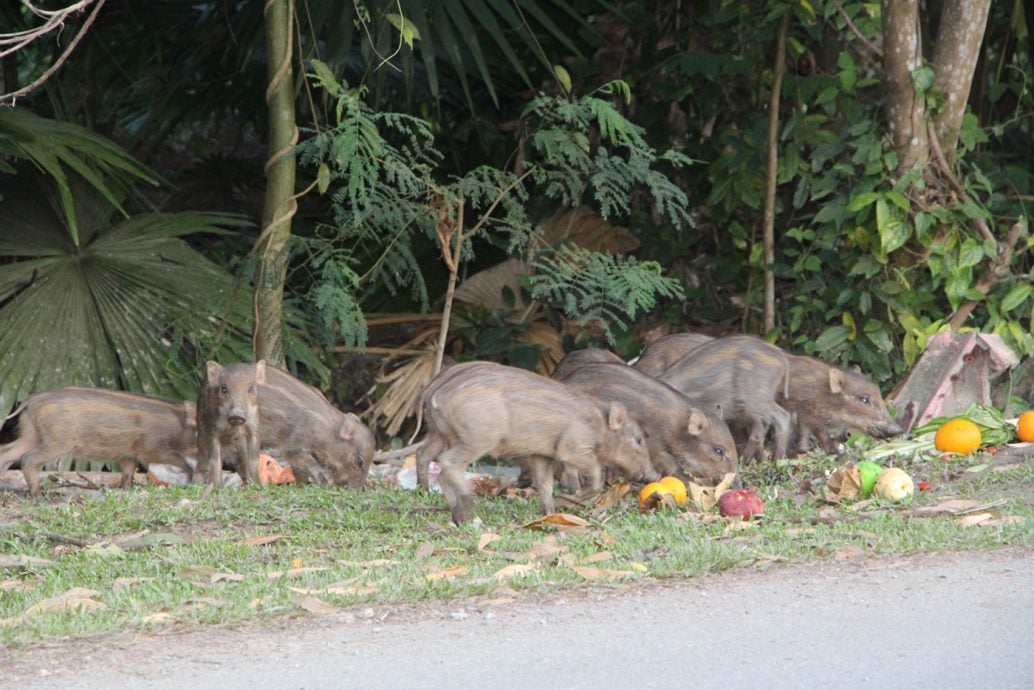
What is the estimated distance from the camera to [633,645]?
4430 millimetres

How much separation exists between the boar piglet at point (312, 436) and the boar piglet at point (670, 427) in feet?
5.29

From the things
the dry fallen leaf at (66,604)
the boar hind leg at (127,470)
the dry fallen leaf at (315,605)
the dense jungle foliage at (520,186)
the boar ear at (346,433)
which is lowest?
the boar hind leg at (127,470)

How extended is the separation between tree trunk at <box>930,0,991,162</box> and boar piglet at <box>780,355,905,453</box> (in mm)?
1790

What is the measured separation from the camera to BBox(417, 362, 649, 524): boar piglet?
688 centimetres

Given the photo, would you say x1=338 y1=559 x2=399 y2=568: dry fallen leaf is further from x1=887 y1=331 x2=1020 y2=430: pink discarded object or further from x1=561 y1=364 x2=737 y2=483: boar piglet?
x1=887 y1=331 x2=1020 y2=430: pink discarded object

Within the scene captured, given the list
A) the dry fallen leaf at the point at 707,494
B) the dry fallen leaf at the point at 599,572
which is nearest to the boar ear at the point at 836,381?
the dry fallen leaf at the point at 707,494

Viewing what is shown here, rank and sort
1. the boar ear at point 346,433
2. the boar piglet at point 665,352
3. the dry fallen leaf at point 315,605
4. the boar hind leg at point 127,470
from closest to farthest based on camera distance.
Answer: the dry fallen leaf at point 315,605, the boar hind leg at point 127,470, the boar ear at point 346,433, the boar piglet at point 665,352

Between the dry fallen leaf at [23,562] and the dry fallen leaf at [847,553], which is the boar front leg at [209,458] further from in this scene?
the dry fallen leaf at [847,553]

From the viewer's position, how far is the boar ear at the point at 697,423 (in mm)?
7969

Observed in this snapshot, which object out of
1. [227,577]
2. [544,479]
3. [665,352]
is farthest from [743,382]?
[227,577]

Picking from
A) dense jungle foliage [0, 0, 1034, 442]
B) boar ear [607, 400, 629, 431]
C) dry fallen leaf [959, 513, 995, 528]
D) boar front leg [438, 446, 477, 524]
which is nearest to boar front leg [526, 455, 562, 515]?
boar ear [607, 400, 629, 431]

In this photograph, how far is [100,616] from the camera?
4715mm

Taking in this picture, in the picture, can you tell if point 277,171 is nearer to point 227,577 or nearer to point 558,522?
point 558,522

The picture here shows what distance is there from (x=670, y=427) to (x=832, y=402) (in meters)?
1.70
